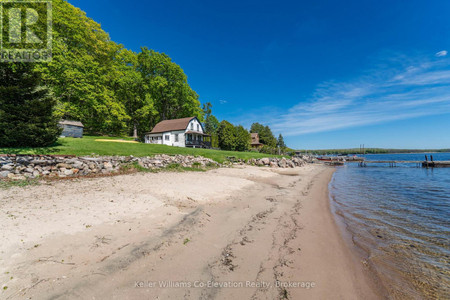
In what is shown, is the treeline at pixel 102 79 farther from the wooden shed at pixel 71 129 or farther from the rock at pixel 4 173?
the rock at pixel 4 173

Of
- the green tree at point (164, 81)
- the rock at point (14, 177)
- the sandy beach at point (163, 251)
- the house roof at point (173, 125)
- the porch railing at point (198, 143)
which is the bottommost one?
the sandy beach at point (163, 251)

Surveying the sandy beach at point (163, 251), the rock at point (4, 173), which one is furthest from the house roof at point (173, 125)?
the sandy beach at point (163, 251)

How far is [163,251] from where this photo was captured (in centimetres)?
407

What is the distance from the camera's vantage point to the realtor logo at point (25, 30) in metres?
15.9

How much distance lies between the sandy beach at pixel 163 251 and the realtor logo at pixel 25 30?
643 inches

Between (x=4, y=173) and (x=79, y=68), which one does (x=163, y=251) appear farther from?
(x=79, y=68)

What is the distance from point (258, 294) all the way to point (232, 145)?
3839cm

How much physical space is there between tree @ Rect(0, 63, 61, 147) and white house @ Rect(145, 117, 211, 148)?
22333 millimetres

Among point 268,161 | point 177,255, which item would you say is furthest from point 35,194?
point 268,161

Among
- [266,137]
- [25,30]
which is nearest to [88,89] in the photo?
[25,30]

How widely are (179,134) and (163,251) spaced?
31922 millimetres

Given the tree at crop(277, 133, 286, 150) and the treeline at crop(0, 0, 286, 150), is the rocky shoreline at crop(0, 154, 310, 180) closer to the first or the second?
the treeline at crop(0, 0, 286, 150)

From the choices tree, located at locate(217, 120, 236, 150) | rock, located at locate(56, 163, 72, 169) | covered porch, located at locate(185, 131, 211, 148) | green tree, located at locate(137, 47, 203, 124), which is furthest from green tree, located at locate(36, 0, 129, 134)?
tree, located at locate(217, 120, 236, 150)

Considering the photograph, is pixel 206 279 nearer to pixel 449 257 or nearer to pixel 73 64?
pixel 449 257
